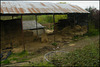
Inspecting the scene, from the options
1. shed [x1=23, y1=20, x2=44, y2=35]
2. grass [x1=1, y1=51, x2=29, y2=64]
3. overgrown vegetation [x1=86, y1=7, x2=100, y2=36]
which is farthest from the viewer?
overgrown vegetation [x1=86, y1=7, x2=100, y2=36]

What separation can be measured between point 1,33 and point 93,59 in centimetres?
681

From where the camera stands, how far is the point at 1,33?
834 centimetres

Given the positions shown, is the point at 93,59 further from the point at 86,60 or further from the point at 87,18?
the point at 87,18

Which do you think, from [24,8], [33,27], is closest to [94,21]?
[33,27]

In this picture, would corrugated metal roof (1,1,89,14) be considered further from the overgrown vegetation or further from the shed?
the overgrown vegetation

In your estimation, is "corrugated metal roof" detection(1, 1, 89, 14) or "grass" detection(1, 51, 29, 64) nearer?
"grass" detection(1, 51, 29, 64)

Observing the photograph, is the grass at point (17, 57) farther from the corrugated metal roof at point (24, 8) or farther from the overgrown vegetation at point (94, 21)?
the overgrown vegetation at point (94, 21)

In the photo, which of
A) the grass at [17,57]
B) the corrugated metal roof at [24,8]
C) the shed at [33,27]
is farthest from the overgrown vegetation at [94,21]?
the grass at [17,57]

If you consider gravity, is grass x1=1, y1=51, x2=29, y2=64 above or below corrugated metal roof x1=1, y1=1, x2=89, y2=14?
below

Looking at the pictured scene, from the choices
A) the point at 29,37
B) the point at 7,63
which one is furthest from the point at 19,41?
the point at 7,63

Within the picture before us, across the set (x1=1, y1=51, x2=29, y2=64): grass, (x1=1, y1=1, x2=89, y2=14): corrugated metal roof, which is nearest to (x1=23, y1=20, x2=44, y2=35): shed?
(x1=1, y1=1, x2=89, y2=14): corrugated metal roof

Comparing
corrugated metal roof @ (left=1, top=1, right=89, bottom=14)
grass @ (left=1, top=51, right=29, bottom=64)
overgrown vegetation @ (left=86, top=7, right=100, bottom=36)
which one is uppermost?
corrugated metal roof @ (left=1, top=1, right=89, bottom=14)

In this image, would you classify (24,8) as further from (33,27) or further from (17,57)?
(33,27)

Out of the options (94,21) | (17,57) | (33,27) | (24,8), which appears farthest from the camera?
(94,21)
